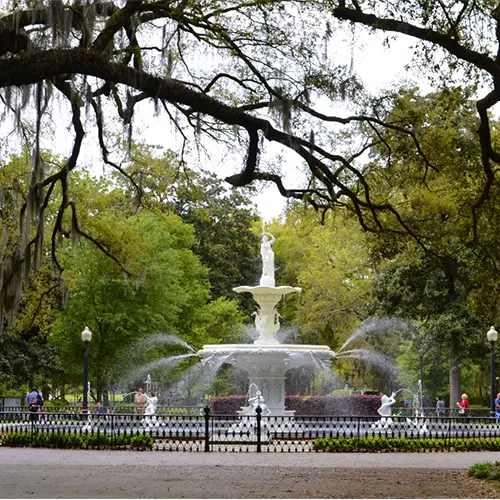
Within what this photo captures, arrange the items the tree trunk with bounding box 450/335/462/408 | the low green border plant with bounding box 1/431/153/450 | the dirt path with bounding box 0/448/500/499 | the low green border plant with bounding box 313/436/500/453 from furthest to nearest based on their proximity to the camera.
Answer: the tree trunk with bounding box 450/335/462/408 → the low green border plant with bounding box 1/431/153/450 → the low green border plant with bounding box 313/436/500/453 → the dirt path with bounding box 0/448/500/499

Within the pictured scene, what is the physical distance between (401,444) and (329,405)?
13981mm

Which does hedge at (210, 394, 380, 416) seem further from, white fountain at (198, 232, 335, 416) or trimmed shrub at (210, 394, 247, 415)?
white fountain at (198, 232, 335, 416)

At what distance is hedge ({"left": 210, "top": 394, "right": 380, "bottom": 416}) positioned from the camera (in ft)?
116

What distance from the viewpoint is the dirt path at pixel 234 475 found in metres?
12.7

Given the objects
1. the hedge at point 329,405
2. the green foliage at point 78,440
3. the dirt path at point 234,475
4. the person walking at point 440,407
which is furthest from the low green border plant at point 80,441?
the hedge at point 329,405

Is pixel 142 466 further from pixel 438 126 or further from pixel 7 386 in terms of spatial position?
pixel 7 386

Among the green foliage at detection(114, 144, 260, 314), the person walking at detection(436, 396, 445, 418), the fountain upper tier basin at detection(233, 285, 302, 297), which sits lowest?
the person walking at detection(436, 396, 445, 418)

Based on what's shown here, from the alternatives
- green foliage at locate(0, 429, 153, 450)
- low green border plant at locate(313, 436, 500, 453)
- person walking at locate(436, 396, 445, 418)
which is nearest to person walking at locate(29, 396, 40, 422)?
green foliage at locate(0, 429, 153, 450)

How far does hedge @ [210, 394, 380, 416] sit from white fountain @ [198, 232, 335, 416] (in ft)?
24.2

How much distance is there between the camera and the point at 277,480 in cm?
Answer: 1445

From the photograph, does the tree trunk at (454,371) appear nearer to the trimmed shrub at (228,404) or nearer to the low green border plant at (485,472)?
the trimmed shrub at (228,404)

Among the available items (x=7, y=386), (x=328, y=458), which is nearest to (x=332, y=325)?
(x=7, y=386)

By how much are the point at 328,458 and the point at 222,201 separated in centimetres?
3795

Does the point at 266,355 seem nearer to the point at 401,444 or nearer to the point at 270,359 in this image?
the point at 270,359
